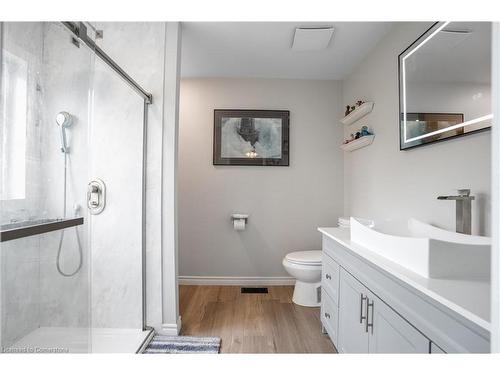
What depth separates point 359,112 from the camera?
7.56 feet

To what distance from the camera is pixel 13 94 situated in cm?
88

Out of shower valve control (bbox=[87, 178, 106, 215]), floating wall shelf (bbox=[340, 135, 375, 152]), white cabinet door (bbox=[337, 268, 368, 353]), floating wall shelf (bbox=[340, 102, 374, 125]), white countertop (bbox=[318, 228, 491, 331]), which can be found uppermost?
floating wall shelf (bbox=[340, 102, 374, 125])

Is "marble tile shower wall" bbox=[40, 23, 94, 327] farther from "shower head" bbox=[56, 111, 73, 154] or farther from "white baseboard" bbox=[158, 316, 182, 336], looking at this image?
"white baseboard" bbox=[158, 316, 182, 336]

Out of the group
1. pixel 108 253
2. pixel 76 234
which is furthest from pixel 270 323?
pixel 76 234

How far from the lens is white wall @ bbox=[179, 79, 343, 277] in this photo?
9.40 ft

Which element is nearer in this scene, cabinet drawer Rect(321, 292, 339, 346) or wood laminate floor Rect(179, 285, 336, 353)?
cabinet drawer Rect(321, 292, 339, 346)

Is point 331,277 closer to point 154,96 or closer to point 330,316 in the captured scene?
point 330,316

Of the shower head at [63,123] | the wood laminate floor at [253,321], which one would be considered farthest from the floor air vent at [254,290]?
the shower head at [63,123]

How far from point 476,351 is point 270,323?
163cm

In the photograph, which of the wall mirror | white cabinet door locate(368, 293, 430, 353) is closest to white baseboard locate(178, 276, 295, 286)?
white cabinet door locate(368, 293, 430, 353)

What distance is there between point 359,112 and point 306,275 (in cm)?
155

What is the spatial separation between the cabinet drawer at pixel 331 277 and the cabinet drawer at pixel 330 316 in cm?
5

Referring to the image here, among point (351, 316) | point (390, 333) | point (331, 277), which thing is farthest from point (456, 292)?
point (331, 277)

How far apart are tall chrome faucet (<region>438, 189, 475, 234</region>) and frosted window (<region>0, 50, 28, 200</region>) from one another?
5.86 ft
